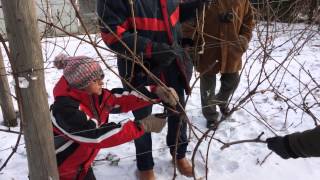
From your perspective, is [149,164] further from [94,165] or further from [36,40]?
[36,40]

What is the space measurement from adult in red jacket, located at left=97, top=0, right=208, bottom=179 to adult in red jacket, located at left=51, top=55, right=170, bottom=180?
0.75 ft

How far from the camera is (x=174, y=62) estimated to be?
2.55 meters

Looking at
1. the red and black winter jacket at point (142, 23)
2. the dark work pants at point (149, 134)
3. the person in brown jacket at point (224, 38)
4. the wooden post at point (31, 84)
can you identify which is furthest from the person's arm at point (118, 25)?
the person in brown jacket at point (224, 38)

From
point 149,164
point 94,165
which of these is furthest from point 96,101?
point 94,165

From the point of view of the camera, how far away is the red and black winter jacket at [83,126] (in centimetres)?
201

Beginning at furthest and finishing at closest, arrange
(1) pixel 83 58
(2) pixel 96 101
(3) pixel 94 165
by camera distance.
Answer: (3) pixel 94 165 < (2) pixel 96 101 < (1) pixel 83 58

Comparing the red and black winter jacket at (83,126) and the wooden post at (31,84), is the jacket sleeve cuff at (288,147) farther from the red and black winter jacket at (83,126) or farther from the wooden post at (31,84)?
the wooden post at (31,84)

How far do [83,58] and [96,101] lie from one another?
0.31 m

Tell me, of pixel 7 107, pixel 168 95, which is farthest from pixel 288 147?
pixel 7 107

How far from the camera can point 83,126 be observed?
6.59 ft

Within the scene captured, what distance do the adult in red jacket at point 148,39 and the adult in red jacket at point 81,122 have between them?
0.75 ft

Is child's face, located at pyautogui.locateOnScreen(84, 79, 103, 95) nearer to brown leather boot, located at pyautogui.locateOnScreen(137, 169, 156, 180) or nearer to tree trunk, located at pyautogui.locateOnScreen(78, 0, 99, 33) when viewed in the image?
tree trunk, located at pyautogui.locateOnScreen(78, 0, 99, 33)

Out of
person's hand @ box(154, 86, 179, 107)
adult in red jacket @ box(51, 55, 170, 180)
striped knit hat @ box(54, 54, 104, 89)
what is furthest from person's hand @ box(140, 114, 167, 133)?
striped knit hat @ box(54, 54, 104, 89)

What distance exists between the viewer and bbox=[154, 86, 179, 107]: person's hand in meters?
2.03
